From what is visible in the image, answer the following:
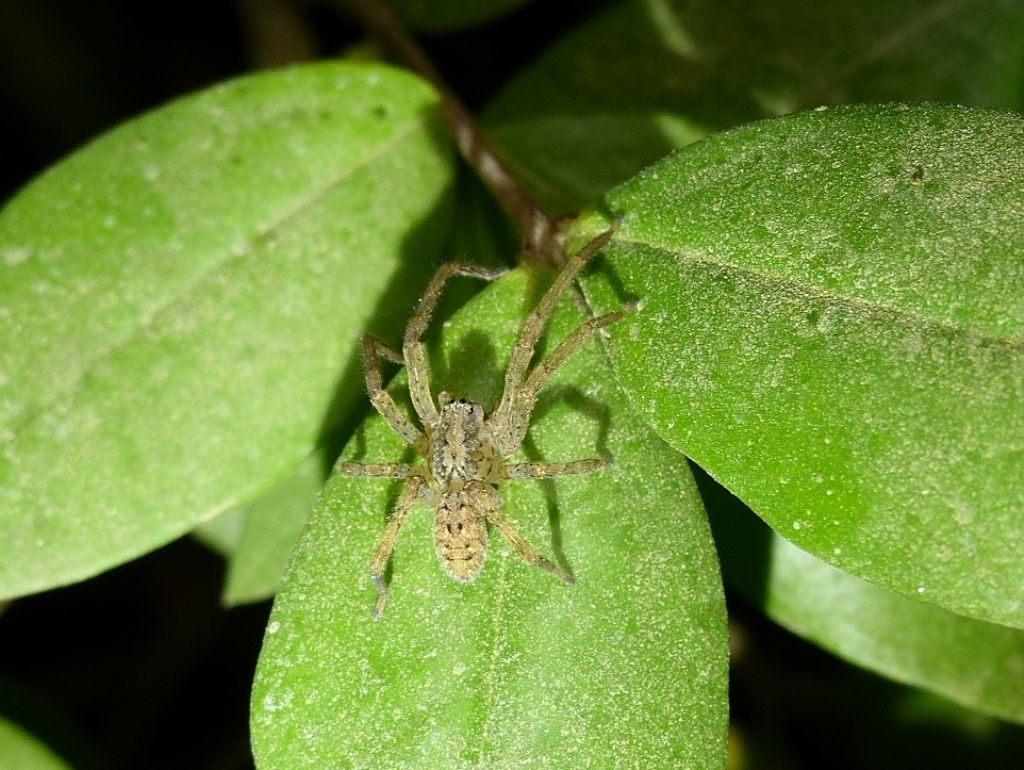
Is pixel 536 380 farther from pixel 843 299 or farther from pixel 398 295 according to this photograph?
pixel 843 299

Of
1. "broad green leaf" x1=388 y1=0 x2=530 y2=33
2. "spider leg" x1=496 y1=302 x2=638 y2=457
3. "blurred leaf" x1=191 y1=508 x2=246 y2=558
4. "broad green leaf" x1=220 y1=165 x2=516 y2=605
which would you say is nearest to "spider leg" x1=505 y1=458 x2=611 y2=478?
"spider leg" x1=496 y1=302 x2=638 y2=457

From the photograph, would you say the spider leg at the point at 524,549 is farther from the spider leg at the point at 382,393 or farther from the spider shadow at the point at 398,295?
the spider shadow at the point at 398,295

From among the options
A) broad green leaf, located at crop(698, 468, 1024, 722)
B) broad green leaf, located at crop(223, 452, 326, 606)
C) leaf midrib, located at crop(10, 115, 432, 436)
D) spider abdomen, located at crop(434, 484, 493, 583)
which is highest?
leaf midrib, located at crop(10, 115, 432, 436)

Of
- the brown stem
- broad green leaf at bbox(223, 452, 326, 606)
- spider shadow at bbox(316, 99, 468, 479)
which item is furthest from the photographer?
broad green leaf at bbox(223, 452, 326, 606)

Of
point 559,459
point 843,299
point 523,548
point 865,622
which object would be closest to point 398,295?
point 559,459

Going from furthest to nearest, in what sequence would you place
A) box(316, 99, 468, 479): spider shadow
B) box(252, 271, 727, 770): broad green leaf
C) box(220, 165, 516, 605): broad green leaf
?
box(220, 165, 516, 605): broad green leaf → box(316, 99, 468, 479): spider shadow → box(252, 271, 727, 770): broad green leaf

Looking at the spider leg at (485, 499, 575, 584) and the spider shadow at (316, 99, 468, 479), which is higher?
the spider shadow at (316, 99, 468, 479)

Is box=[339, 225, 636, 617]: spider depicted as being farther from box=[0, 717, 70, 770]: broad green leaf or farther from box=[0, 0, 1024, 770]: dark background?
box=[0, 0, 1024, 770]: dark background
